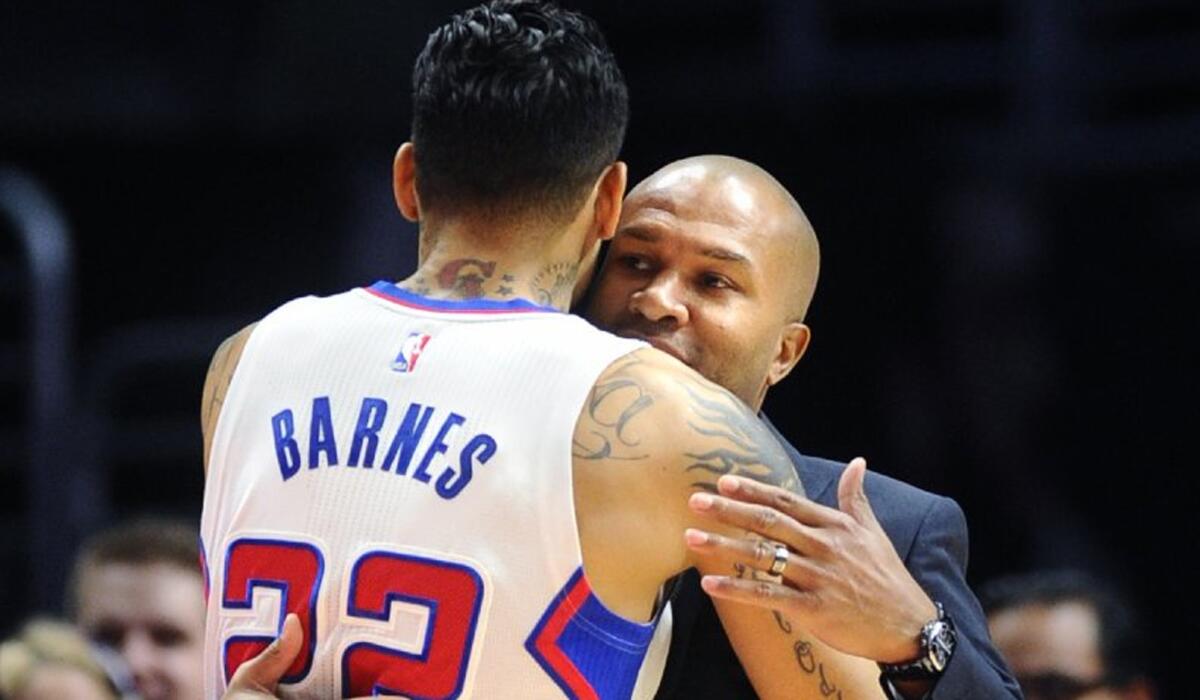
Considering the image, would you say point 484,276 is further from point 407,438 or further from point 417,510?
point 417,510

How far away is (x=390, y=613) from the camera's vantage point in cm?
316

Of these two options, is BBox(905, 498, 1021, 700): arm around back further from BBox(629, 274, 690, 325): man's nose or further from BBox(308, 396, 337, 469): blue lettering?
BBox(308, 396, 337, 469): blue lettering

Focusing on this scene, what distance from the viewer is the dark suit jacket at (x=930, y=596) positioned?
368 cm

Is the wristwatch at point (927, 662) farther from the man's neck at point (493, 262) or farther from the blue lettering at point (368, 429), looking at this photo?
the blue lettering at point (368, 429)

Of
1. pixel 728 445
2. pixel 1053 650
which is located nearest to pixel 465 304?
pixel 728 445

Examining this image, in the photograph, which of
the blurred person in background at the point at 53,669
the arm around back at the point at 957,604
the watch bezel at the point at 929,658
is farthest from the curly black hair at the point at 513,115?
the blurred person in background at the point at 53,669

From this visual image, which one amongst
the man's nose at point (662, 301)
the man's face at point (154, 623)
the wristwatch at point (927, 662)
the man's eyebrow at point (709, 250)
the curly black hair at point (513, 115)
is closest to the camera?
the curly black hair at point (513, 115)

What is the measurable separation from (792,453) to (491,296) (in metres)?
1.03

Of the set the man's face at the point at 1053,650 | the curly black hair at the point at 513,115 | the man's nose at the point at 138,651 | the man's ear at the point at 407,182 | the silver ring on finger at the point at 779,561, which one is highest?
the curly black hair at the point at 513,115

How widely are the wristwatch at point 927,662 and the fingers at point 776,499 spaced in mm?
324

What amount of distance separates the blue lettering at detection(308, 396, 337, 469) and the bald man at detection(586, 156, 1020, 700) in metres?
0.60

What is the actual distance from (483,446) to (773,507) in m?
0.44

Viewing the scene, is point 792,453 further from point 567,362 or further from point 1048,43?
point 1048,43

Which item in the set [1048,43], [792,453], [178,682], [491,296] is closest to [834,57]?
[1048,43]
